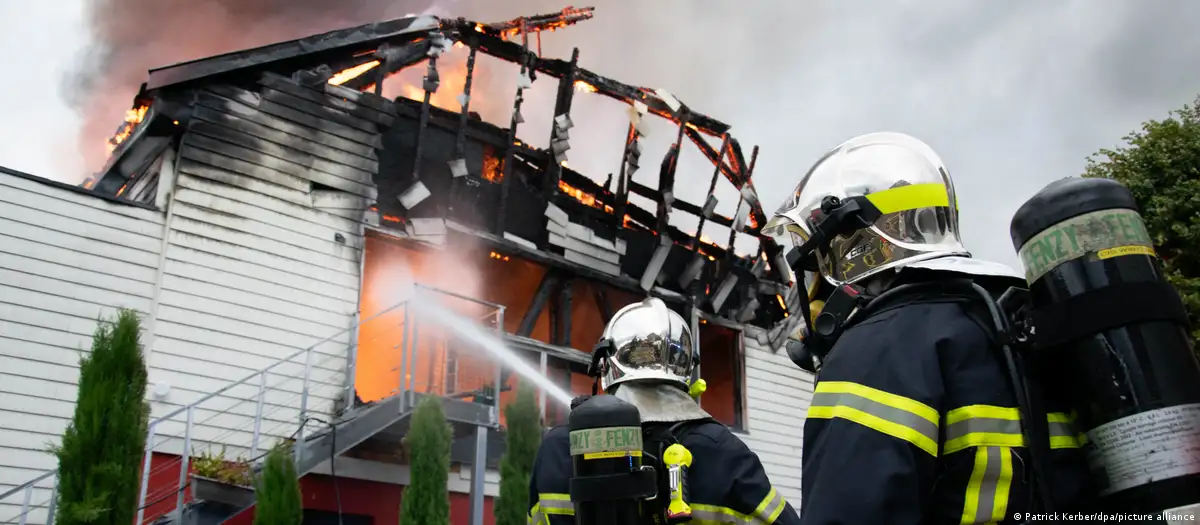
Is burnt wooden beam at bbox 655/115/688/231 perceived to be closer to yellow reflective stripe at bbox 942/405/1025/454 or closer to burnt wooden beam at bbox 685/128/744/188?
burnt wooden beam at bbox 685/128/744/188

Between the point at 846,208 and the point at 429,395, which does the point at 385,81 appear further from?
the point at 846,208

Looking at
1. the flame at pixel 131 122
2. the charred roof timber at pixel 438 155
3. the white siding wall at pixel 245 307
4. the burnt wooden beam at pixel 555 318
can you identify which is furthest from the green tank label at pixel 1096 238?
the burnt wooden beam at pixel 555 318

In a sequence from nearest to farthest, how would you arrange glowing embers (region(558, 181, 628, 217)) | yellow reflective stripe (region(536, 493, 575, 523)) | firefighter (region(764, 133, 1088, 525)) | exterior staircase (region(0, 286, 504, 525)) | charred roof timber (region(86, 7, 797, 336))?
firefighter (region(764, 133, 1088, 525)) → yellow reflective stripe (region(536, 493, 575, 523)) → exterior staircase (region(0, 286, 504, 525)) → charred roof timber (region(86, 7, 797, 336)) → glowing embers (region(558, 181, 628, 217))

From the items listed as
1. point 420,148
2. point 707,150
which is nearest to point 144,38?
point 420,148

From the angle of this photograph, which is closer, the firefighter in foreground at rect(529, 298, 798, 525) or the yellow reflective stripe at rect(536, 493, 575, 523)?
the firefighter in foreground at rect(529, 298, 798, 525)

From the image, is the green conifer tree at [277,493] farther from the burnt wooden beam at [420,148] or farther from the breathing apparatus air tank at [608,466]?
the breathing apparatus air tank at [608,466]

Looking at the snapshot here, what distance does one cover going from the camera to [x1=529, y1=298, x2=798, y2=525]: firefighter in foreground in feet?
10.8

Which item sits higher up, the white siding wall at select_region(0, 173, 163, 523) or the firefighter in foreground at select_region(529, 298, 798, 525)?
the white siding wall at select_region(0, 173, 163, 523)

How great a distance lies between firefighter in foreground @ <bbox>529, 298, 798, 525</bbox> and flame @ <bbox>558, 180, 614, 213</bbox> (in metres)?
9.87

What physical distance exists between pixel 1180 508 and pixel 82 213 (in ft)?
34.5

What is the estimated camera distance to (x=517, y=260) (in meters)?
13.6

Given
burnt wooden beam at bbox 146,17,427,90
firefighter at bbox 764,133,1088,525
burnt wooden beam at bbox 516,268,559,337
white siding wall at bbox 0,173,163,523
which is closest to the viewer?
firefighter at bbox 764,133,1088,525

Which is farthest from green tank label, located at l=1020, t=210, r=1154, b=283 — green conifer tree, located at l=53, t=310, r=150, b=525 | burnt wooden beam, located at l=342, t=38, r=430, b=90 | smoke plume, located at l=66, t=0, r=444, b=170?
smoke plume, located at l=66, t=0, r=444, b=170

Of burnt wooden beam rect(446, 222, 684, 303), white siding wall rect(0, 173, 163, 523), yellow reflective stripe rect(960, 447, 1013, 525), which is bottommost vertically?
yellow reflective stripe rect(960, 447, 1013, 525)
